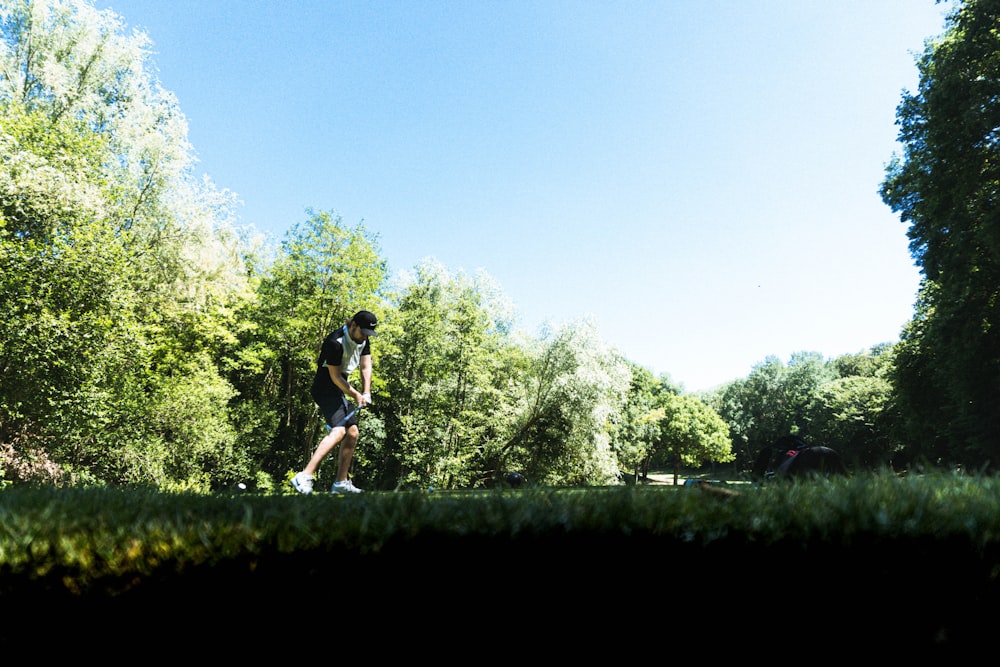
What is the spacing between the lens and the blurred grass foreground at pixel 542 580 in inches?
80.6

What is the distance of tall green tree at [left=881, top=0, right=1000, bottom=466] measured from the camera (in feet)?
60.1

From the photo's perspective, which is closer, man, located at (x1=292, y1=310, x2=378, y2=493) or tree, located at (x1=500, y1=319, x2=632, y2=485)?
man, located at (x1=292, y1=310, x2=378, y2=493)

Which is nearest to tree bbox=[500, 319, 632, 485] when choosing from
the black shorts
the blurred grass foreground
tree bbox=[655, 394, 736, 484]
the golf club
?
the golf club

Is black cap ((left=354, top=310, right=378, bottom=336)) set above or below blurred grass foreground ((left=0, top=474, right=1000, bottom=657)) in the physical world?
above

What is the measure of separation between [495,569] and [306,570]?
757 millimetres

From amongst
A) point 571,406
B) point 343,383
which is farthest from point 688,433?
point 343,383

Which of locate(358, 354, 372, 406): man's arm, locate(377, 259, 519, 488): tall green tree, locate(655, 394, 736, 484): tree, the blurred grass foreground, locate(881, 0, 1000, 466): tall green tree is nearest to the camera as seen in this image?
the blurred grass foreground

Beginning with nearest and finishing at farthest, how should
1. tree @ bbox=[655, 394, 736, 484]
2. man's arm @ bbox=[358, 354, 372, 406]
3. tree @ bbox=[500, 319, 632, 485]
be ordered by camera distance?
1. man's arm @ bbox=[358, 354, 372, 406]
2. tree @ bbox=[500, 319, 632, 485]
3. tree @ bbox=[655, 394, 736, 484]

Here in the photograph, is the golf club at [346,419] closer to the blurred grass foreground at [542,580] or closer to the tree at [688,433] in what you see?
the blurred grass foreground at [542,580]

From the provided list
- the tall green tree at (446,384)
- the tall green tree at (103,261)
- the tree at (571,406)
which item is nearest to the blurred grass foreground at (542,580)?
the tall green tree at (103,261)

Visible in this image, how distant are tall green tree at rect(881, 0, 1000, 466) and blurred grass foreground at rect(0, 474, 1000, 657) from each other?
21.0 metres

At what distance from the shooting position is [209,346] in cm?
2803

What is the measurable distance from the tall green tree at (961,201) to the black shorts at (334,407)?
21.1 meters

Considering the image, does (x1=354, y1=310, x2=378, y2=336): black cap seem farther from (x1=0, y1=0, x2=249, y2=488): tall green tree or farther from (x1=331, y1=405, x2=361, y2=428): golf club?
(x1=0, y1=0, x2=249, y2=488): tall green tree
